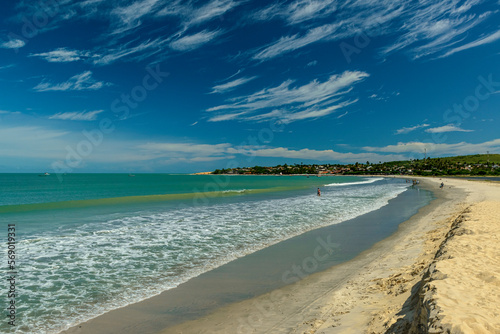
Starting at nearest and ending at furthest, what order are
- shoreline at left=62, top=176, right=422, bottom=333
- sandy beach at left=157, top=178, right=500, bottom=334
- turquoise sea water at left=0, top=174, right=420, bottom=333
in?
1. sandy beach at left=157, top=178, right=500, bottom=334
2. shoreline at left=62, top=176, right=422, bottom=333
3. turquoise sea water at left=0, top=174, right=420, bottom=333

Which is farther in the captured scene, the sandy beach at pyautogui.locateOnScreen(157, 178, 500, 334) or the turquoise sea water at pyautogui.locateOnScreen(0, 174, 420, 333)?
the turquoise sea water at pyautogui.locateOnScreen(0, 174, 420, 333)

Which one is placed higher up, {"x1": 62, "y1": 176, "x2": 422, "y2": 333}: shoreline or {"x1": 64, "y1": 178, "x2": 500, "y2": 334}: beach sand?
{"x1": 64, "y1": 178, "x2": 500, "y2": 334}: beach sand

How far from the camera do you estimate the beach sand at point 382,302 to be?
15.0ft

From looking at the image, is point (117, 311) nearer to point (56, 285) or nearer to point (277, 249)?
point (56, 285)

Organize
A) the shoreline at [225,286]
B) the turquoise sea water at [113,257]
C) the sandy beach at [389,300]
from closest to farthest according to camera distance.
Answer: the sandy beach at [389,300], the shoreline at [225,286], the turquoise sea water at [113,257]

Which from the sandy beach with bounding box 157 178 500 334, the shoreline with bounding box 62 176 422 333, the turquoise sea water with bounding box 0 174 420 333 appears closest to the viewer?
the sandy beach with bounding box 157 178 500 334

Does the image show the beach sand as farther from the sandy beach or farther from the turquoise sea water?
Result: the turquoise sea water

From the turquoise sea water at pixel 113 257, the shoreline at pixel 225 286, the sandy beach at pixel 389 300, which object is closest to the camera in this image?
the sandy beach at pixel 389 300

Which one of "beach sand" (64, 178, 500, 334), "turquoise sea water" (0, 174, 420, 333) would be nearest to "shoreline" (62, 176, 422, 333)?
"beach sand" (64, 178, 500, 334)

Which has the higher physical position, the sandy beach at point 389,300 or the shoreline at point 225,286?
the sandy beach at point 389,300

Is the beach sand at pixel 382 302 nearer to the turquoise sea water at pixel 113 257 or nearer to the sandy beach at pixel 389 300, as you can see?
the sandy beach at pixel 389 300

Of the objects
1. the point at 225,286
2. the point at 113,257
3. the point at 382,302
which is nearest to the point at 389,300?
the point at 382,302

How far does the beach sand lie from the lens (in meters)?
4.58

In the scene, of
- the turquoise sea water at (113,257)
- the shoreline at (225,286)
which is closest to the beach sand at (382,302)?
the shoreline at (225,286)
